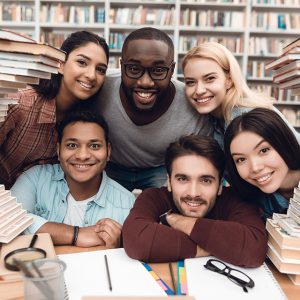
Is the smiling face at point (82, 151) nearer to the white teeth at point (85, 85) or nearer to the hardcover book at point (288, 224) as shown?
the white teeth at point (85, 85)

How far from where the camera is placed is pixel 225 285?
3.21 ft

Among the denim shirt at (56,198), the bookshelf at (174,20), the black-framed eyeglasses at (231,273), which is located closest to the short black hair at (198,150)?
the denim shirt at (56,198)

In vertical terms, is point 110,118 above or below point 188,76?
below

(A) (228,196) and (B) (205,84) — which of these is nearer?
(A) (228,196)

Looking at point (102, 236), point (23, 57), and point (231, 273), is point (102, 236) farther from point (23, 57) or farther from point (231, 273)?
point (23, 57)

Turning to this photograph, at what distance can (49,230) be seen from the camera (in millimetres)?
1310

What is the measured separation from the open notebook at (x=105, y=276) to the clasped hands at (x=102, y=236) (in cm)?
8

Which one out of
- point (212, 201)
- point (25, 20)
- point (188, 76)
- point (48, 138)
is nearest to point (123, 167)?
point (48, 138)

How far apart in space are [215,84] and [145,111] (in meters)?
0.39

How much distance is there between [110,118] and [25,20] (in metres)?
3.70

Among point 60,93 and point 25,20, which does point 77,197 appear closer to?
point 60,93

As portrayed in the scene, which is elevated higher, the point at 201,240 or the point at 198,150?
the point at 198,150

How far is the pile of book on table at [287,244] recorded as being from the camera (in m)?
1.05

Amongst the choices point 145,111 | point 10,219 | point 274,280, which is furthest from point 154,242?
point 145,111
